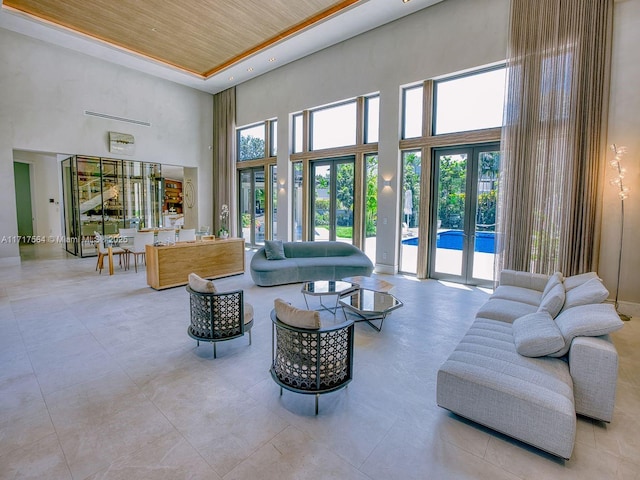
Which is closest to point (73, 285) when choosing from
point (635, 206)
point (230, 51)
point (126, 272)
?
point (126, 272)

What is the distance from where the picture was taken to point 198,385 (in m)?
2.86

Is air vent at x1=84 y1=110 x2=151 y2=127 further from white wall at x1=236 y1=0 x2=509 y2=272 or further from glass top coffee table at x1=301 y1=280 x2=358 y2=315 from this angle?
glass top coffee table at x1=301 y1=280 x2=358 y2=315

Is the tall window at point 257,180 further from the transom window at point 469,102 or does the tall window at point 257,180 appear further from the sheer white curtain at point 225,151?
the transom window at point 469,102

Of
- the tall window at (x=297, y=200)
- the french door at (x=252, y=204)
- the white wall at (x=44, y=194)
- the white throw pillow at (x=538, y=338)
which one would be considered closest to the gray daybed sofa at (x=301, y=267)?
the tall window at (x=297, y=200)

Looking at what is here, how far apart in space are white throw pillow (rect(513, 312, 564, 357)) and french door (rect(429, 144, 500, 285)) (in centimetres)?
389

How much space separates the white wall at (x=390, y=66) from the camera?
6036mm

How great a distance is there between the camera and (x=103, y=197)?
969 centimetres

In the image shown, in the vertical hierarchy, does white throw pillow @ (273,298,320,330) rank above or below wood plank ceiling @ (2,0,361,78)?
below

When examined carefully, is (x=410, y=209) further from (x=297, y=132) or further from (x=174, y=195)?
(x=174, y=195)

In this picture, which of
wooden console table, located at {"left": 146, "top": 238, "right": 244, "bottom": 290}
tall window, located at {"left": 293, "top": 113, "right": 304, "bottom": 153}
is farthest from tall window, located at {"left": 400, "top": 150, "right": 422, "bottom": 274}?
wooden console table, located at {"left": 146, "top": 238, "right": 244, "bottom": 290}

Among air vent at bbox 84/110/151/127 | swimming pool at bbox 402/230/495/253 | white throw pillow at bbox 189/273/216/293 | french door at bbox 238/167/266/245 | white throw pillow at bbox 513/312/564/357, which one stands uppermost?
air vent at bbox 84/110/151/127

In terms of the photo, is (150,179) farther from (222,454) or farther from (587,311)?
(587,311)

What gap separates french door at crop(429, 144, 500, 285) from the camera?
629 centimetres

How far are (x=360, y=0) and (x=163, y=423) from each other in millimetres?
7508
